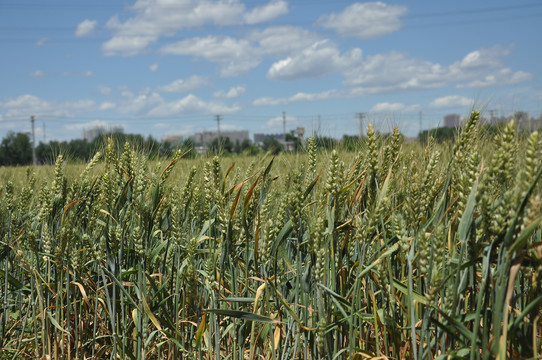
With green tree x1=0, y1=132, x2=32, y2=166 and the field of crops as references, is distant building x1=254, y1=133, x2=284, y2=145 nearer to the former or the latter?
green tree x1=0, y1=132, x2=32, y2=166

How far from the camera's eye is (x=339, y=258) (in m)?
1.64

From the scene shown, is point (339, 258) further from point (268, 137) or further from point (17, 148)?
point (268, 137)

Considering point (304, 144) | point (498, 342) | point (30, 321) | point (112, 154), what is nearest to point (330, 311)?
point (498, 342)

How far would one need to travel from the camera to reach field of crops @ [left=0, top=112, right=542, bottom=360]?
1.28 m

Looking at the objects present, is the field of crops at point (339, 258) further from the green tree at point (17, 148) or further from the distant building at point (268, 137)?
the green tree at point (17, 148)

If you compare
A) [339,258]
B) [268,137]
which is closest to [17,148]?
[268,137]

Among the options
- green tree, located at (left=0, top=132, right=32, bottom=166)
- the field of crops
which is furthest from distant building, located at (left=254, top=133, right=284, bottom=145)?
the field of crops

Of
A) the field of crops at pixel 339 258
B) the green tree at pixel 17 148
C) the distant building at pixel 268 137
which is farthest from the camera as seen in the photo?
the distant building at pixel 268 137

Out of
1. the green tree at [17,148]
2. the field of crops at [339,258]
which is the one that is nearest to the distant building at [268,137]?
the green tree at [17,148]

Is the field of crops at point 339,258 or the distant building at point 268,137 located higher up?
the distant building at point 268,137

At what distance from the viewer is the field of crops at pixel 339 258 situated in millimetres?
1282

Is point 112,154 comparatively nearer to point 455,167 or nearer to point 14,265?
point 14,265

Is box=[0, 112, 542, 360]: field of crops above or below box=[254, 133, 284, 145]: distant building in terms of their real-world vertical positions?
below

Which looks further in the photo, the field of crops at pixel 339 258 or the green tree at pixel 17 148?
the green tree at pixel 17 148
